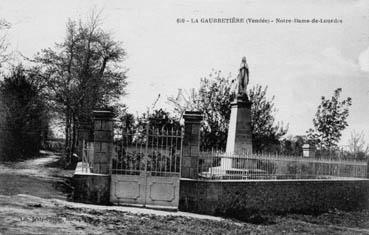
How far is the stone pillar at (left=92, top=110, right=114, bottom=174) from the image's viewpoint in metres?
11.2

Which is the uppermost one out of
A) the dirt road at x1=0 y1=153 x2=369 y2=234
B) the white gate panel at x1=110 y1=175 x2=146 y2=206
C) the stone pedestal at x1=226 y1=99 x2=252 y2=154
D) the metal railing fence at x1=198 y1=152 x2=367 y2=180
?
the stone pedestal at x1=226 y1=99 x2=252 y2=154

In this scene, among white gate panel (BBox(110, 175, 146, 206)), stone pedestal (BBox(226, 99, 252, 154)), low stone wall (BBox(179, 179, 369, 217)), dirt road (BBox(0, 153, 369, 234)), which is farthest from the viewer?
stone pedestal (BBox(226, 99, 252, 154))

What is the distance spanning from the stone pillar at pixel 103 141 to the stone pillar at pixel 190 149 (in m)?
2.17

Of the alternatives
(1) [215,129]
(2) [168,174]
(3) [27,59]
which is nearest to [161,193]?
(2) [168,174]

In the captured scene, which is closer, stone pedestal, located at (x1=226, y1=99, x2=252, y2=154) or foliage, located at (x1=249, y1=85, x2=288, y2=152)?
stone pedestal, located at (x1=226, y1=99, x2=252, y2=154)

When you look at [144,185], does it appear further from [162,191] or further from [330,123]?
[330,123]

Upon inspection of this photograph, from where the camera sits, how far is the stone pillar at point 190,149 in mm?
11398

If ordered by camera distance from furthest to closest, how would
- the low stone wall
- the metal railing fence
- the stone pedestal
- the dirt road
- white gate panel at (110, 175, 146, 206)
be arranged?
the stone pedestal
the metal railing fence
the low stone wall
white gate panel at (110, 175, 146, 206)
the dirt road

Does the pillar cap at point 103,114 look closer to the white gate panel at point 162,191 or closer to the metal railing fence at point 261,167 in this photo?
the white gate panel at point 162,191

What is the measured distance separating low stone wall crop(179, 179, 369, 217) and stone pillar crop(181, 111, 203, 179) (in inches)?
11.4

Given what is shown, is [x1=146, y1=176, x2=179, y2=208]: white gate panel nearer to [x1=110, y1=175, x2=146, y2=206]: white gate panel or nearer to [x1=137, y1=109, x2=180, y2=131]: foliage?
[x1=110, y1=175, x2=146, y2=206]: white gate panel

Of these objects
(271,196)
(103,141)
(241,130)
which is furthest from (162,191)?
(241,130)

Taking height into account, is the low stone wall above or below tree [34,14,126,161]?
below

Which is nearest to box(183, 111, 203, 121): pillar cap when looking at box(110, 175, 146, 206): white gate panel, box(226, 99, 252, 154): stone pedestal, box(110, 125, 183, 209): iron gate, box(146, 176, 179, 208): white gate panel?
box(110, 125, 183, 209): iron gate
